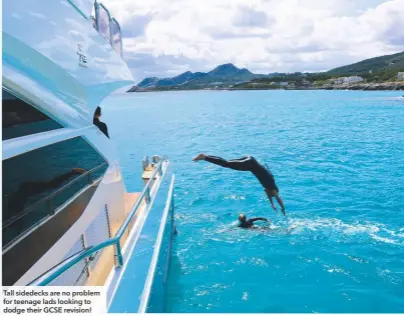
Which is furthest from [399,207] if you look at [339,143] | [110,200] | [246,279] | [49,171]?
[339,143]

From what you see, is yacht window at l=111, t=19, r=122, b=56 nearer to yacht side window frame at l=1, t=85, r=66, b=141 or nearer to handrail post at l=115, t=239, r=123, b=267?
yacht side window frame at l=1, t=85, r=66, b=141

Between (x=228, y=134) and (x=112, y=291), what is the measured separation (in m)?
29.3

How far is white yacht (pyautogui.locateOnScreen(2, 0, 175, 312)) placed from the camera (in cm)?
380

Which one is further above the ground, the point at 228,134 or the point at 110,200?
the point at 110,200

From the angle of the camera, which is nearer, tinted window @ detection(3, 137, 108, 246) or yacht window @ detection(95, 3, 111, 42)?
tinted window @ detection(3, 137, 108, 246)

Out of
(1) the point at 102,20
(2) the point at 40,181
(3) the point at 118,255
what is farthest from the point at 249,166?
(1) the point at 102,20

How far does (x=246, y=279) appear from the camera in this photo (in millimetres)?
7875

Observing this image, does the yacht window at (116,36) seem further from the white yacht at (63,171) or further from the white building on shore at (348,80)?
the white building on shore at (348,80)

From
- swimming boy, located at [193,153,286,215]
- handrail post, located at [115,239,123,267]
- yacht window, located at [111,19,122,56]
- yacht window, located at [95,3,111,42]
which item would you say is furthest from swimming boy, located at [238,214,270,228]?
handrail post, located at [115,239,123,267]

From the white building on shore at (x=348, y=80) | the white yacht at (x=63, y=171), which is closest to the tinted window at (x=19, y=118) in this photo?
the white yacht at (x=63, y=171)

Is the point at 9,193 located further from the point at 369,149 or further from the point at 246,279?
the point at 369,149

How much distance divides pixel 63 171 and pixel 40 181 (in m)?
0.61

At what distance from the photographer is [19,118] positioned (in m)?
3.88

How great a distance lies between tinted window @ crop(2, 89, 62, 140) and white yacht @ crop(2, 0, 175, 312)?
0.4 inches
